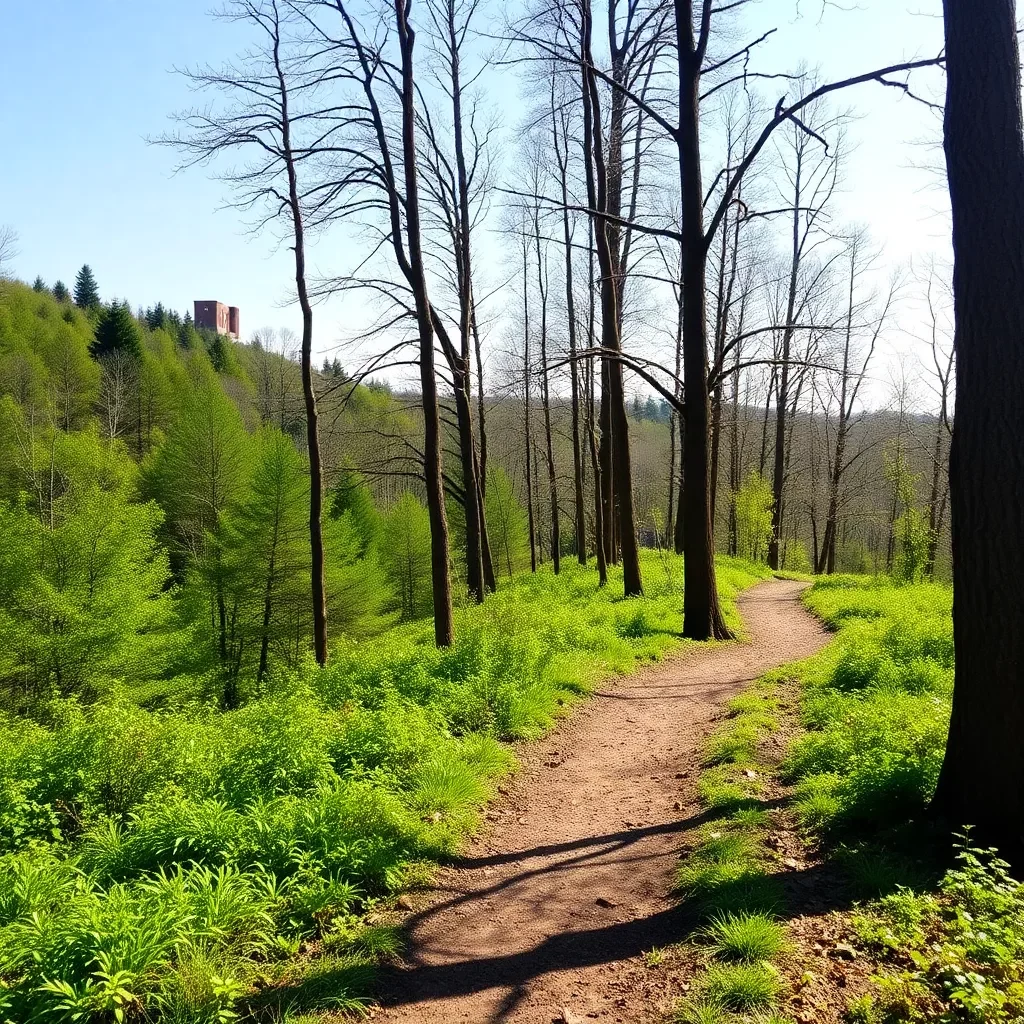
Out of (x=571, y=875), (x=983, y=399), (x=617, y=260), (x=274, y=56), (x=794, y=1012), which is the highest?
(x=274, y=56)

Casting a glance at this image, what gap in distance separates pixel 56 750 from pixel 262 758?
166cm

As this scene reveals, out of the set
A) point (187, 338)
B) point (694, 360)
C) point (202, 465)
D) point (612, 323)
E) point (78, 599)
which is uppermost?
point (187, 338)

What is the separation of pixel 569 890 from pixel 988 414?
12.0 ft

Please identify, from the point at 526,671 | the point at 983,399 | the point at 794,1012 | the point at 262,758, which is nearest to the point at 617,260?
the point at 526,671

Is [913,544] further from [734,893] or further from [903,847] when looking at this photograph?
[734,893]

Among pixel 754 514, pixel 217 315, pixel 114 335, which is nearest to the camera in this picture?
pixel 754 514

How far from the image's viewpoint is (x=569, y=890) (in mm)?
3846

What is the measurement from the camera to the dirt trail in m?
2.93

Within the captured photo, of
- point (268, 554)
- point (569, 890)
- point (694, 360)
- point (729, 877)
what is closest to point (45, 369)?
point (268, 554)

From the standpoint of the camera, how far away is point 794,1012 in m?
2.61

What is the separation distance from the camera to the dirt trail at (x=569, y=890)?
2.93m

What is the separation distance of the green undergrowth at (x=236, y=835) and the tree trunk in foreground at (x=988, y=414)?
128 inches

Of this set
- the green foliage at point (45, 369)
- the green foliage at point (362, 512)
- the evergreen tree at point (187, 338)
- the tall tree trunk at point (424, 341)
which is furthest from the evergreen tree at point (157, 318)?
the tall tree trunk at point (424, 341)

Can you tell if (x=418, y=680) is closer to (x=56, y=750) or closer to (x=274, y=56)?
(x=56, y=750)
